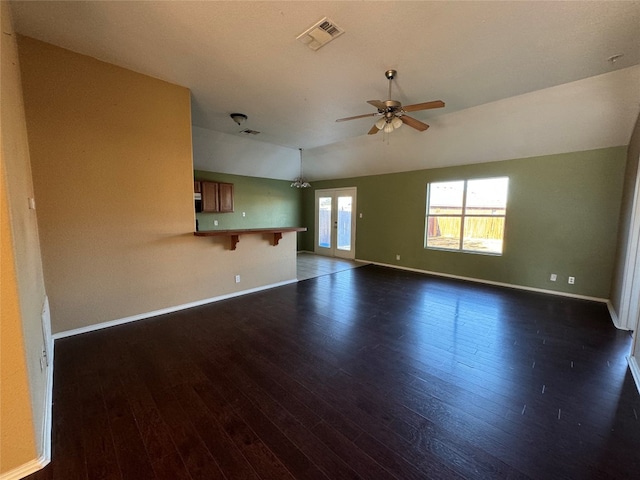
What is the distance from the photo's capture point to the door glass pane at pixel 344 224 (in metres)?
7.44

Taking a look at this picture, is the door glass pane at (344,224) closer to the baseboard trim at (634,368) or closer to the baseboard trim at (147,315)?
the baseboard trim at (147,315)

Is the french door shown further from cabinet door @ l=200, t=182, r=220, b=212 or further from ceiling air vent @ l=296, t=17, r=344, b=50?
ceiling air vent @ l=296, t=17, r=344, b=50

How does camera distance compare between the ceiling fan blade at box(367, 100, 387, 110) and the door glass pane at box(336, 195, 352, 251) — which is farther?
the door glass pane at box(336, 195, 352, 251)

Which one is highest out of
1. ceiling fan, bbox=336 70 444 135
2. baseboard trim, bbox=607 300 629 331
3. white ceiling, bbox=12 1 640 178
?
white ceiling, bbox=12 1 640 178

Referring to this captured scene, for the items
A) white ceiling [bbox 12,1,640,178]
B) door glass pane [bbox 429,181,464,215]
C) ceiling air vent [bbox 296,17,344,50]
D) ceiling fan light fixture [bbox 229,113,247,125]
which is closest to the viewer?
white ceiling [bbox 12,1,640,178]

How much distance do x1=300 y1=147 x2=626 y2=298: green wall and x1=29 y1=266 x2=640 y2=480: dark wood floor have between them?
121 cm

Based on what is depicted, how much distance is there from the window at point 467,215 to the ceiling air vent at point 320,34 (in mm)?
4224

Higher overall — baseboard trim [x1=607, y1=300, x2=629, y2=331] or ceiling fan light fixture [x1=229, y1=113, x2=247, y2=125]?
ceiling fan light fixture [x1=229, y1=113, x2=247, y2=125]

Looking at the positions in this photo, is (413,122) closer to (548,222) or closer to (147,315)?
(548,222)

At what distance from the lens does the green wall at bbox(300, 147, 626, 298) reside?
12.9 ft

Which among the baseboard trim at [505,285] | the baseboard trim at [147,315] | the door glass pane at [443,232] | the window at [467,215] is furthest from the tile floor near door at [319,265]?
the window at [467,215]

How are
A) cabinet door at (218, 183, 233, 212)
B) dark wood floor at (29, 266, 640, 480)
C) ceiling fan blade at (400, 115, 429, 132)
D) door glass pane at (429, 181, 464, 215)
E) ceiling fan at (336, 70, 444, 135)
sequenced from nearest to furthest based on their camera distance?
dark wood floor at (29, 266, 640, 480), ceiling fan at (336, 70, 444, 135), ceiling fan blade at (400, 115, 429, 132), door glass pane at (429, 181, 464, 215), cabinet door at (218, 183, 233, 212)

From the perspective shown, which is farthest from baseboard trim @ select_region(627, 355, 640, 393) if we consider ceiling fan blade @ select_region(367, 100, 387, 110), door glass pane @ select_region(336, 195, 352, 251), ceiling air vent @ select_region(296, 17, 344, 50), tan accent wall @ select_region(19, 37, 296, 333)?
door glass pane @ select_region(336, 195, 352, 251)

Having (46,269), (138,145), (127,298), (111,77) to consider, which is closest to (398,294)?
Answer: (127,298)
